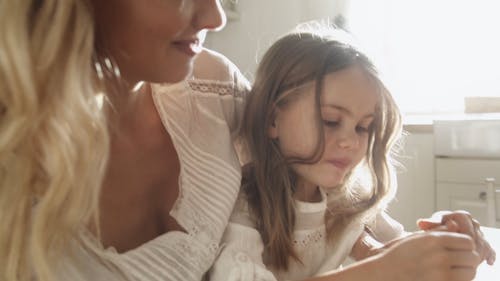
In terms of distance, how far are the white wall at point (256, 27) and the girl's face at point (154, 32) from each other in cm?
167

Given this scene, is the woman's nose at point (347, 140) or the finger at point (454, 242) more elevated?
the woman's nose at point (347, 140)

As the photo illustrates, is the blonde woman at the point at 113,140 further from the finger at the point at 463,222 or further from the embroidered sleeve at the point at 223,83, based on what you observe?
the finger at the point at 463,222

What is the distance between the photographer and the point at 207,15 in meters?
0.60

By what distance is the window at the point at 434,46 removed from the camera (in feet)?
6.12

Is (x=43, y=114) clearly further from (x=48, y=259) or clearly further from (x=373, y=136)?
(x=373, y=136)

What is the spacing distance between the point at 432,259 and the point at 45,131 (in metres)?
0.48

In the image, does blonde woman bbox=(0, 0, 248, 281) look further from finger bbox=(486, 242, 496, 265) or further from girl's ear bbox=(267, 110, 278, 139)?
finger bbox=(486, 242, 496, 265)

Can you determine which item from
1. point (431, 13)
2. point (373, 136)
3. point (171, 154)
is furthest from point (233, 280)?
point (431, 13)

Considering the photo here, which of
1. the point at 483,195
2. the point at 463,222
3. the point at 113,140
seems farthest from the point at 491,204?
the point at 113,140

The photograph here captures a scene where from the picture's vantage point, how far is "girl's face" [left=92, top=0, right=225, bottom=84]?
1.81ft

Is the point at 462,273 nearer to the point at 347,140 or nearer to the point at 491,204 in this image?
the point at 347,140

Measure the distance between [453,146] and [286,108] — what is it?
90 centimetres

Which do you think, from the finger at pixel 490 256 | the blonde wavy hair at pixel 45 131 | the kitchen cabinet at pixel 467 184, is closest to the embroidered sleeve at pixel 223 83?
the blonde wavy hair at pixel 45 131

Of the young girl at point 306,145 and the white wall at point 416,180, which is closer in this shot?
the young girl at point 306,145
